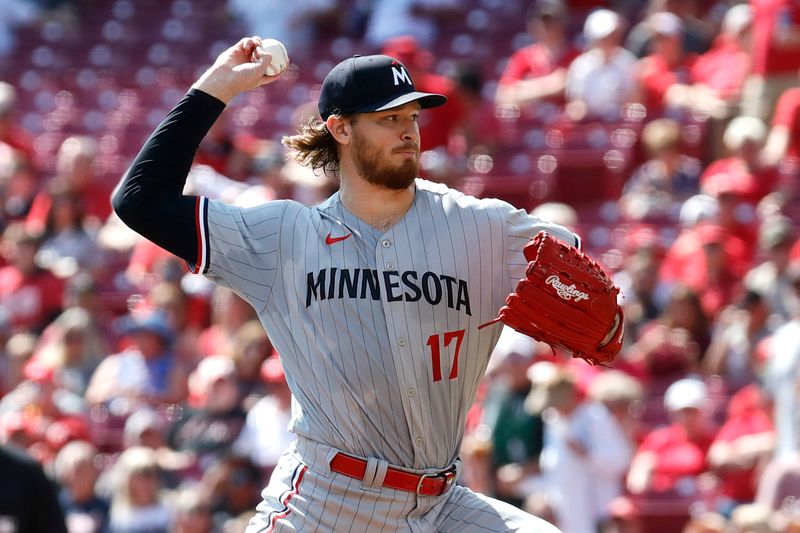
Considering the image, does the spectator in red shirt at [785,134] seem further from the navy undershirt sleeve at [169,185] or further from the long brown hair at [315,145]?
the navy undershirt sleeve at [169,185]

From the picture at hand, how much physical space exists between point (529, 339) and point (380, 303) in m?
3.82

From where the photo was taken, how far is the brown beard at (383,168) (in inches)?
164

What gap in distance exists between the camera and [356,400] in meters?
4.10

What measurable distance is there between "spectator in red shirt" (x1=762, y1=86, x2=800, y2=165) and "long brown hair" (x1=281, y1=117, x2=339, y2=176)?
5.26m

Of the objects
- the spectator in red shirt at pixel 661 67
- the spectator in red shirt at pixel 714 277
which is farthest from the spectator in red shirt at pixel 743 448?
the spectator in red shirt at pixel 661 67

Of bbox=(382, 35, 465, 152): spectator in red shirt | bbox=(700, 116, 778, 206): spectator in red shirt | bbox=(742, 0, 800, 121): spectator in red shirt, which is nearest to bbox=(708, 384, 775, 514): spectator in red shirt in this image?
bbox=(700, 116, 778, 206): spectator in red shirt

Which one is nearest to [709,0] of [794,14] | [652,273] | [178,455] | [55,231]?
[794,14]

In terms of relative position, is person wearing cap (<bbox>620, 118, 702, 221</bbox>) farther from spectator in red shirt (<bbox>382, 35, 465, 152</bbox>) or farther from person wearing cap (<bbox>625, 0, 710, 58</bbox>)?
person wearing cap (<bbox>625, 0, 710, 58</bbox>)

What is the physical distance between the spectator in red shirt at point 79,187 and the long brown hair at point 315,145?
661 centimetres

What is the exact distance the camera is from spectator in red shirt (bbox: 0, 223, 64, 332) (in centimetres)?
1034

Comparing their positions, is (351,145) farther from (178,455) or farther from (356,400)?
(178,455)

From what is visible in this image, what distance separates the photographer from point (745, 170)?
903 centimetres

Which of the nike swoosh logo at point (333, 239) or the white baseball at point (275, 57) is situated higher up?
the white baseball at point (275, 57)

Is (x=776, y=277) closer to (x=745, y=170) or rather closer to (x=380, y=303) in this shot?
(x=745, y=170)
